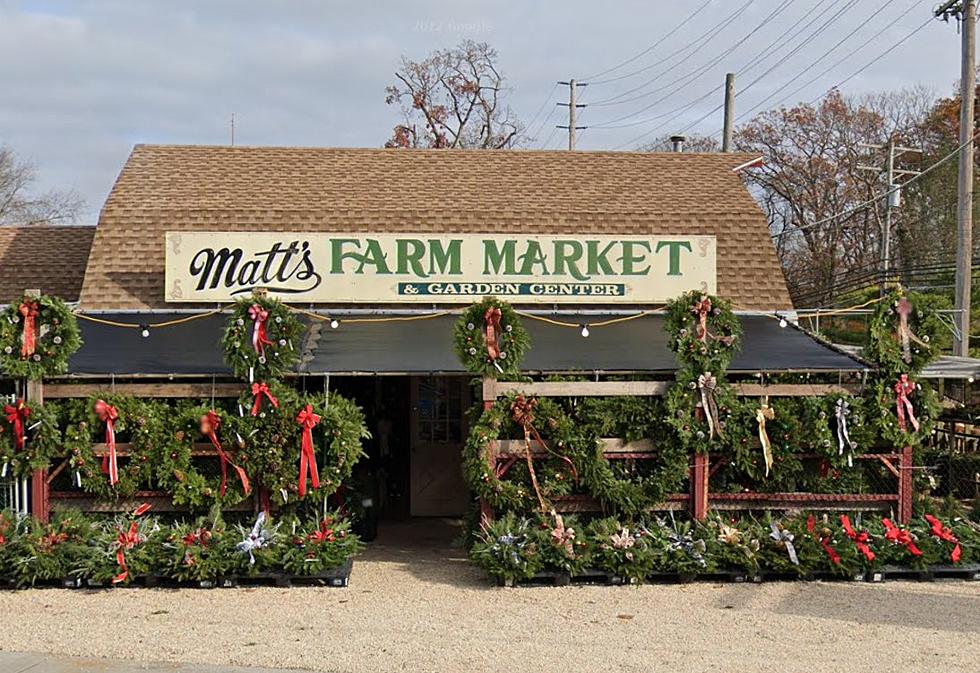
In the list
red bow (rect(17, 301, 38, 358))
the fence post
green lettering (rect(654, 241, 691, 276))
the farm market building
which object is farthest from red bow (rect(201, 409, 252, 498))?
green lettering (rect(654, 241, 691, 276))

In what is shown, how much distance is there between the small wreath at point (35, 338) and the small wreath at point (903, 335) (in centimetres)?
733

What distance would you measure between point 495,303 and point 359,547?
2.57m

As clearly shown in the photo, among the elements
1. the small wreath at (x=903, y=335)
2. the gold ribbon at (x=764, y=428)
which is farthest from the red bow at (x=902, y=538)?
the small wreath at (x=903, y=335)

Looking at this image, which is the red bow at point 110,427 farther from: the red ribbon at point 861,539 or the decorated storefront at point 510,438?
the red ribbon at point 861,539

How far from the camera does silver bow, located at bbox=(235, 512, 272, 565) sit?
823 centimetres

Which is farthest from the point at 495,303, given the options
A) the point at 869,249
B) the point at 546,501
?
the point at 869,249

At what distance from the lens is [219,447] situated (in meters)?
8.66

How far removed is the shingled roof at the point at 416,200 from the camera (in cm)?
1218

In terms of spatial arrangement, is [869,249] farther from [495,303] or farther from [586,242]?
[495,303]

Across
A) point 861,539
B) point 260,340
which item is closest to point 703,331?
point 861,539

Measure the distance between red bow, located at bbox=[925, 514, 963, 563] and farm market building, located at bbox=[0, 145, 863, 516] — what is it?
1.56 m

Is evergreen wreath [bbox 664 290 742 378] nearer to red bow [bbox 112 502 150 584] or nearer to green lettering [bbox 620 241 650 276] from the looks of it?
green lettering [bbox 620 241 650 276]

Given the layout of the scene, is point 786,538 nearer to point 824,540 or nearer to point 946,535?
point 824,540

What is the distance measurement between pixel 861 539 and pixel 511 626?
3.44 meters
